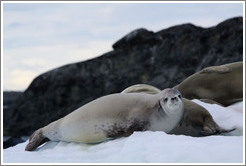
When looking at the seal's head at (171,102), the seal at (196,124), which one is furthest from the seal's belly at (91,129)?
the seal at (196,124)

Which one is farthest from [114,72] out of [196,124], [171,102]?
[171,102]

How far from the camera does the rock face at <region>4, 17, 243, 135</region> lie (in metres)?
24.5

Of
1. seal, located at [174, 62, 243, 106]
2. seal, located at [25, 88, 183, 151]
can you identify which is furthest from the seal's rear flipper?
seal, located at [174, 62, 243, 106]

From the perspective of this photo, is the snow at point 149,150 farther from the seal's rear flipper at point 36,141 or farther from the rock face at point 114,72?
the rock face at point 114,72

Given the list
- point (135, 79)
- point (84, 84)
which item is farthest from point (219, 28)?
point (84, 84)

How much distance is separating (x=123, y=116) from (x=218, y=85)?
243cm

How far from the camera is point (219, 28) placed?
23219 mm

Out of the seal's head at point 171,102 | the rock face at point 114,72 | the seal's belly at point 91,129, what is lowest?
the rock face at point 114,72

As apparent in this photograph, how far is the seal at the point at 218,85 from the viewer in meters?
6.99

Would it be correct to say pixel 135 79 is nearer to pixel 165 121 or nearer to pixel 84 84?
pixel 84 84

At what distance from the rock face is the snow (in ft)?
61.5

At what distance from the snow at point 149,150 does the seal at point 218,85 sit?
147 centimetres

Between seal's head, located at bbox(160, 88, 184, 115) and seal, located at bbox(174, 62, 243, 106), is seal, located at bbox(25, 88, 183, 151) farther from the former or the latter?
seal, located at bbox(174, 62, 243, 106)

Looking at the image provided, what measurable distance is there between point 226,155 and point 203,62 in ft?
61.8
